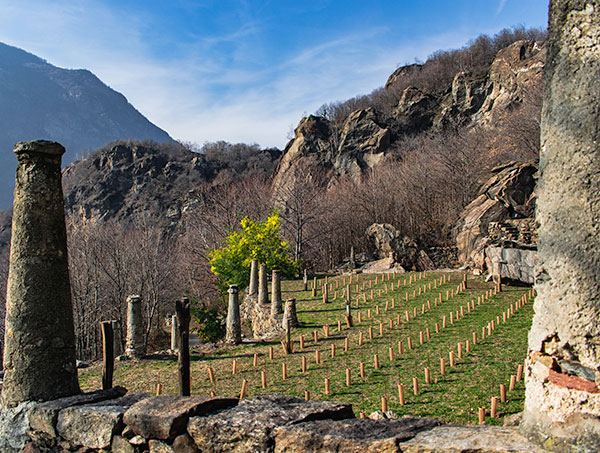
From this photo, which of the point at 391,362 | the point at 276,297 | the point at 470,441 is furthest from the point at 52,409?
the point at 276,297

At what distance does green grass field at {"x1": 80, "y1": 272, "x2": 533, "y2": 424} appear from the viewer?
360 inches

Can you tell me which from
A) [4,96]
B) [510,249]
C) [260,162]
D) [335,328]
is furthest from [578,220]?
[4,96]

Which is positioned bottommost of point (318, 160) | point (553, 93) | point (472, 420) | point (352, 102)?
point (472, 420)

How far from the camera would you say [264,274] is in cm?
2083

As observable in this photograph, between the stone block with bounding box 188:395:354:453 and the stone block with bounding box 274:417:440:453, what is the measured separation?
13cm

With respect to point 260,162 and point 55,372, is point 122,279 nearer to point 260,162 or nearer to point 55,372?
point 55,372

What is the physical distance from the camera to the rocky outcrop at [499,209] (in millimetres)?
28402

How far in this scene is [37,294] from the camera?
5758mm

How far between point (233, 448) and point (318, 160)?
67325mm

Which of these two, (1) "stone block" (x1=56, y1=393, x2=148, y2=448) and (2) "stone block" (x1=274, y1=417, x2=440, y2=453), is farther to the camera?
(1) "stone block" (x1=56, y1=393, x2=148, y2=448)

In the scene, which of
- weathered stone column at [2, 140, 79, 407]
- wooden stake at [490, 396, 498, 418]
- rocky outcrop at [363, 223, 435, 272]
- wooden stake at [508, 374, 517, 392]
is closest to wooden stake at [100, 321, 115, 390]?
weathered stone column at [2, 140, 79, 407]

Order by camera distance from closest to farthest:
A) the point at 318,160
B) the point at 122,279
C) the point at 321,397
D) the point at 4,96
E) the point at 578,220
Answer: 1. the point at 578,220
2. the point at 321,397
3. the point at 122,279
4. the point at 318,160
5. the point at 4,96

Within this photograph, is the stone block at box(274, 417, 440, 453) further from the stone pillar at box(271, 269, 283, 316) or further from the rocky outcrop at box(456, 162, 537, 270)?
the rocky outcrop at box(456, 162, 537, 270)

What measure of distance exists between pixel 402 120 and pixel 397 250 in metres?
40.0
